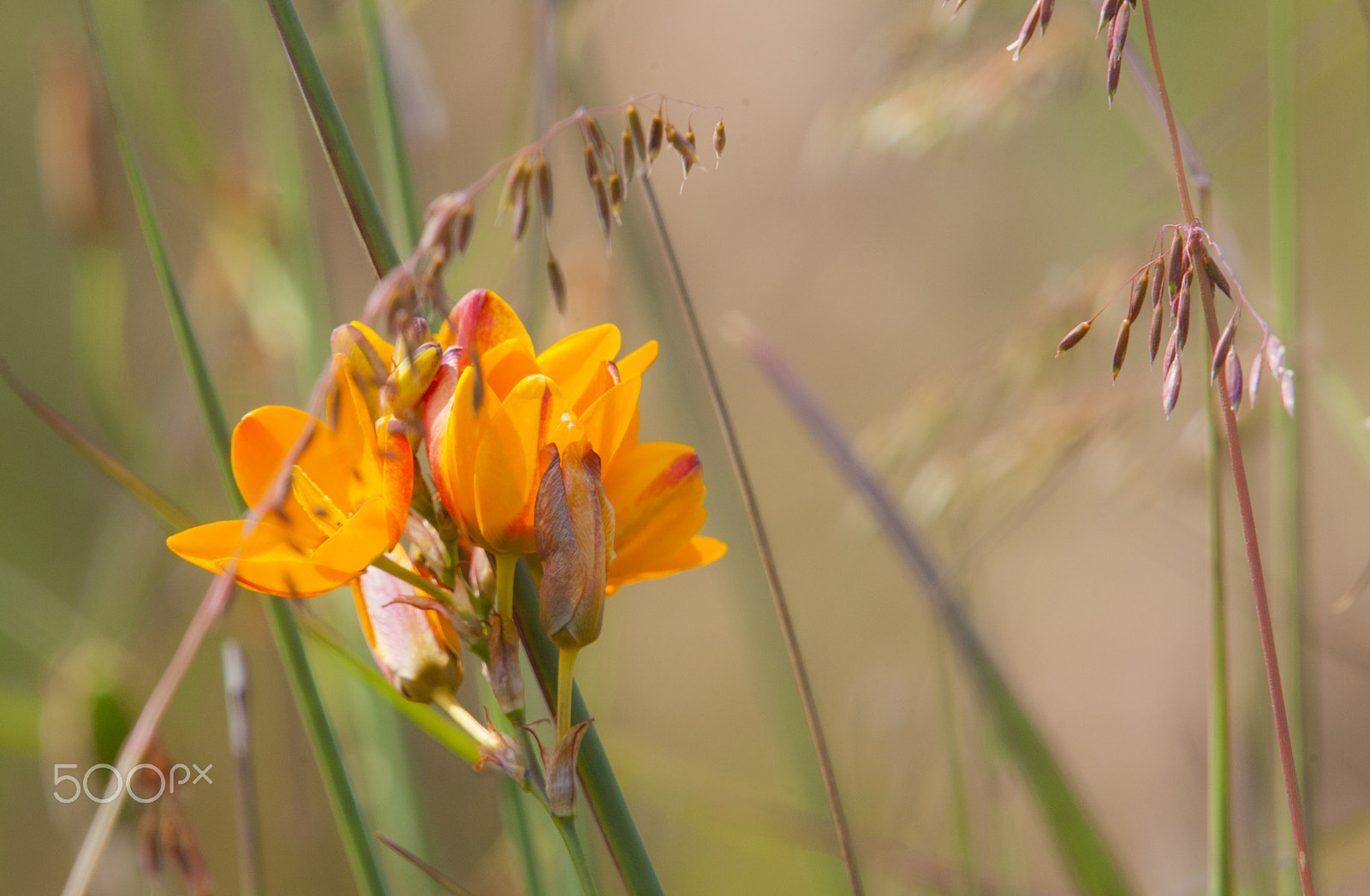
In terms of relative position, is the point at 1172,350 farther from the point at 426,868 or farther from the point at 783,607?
the point at 426,868

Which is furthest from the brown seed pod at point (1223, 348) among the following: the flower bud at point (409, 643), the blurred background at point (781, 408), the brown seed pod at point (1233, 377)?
the flower bud at point (409, 643)

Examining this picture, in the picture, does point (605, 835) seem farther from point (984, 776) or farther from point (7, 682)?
point (7, 682)

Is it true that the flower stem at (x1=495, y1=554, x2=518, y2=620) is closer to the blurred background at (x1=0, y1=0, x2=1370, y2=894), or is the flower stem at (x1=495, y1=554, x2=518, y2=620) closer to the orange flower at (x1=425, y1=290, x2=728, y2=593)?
the orange flower at (x1=425, y1=290, x2=728, y2=593)

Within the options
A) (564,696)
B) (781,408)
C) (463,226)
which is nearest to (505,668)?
(564,696)

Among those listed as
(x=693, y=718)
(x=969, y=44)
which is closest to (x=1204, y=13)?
(x=969, y=44)

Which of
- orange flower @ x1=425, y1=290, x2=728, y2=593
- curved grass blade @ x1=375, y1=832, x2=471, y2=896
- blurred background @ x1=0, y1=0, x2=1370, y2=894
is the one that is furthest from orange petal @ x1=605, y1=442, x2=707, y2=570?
blurred background @ x1=0, y1=0, x2=1370, y2=894

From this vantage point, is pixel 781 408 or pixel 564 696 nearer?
pixel 564 696

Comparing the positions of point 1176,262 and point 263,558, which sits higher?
point 1176,262
